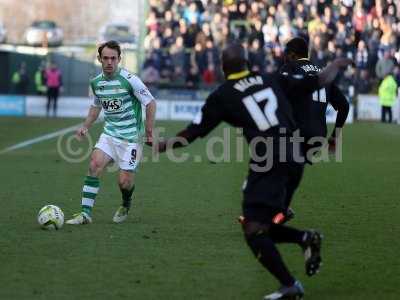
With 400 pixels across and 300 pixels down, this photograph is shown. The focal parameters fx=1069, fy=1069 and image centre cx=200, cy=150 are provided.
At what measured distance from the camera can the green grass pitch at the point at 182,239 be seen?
8055 millimetres

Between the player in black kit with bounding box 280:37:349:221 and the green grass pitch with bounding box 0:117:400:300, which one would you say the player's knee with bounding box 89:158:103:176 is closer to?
the green grass pitch with bounding box 0:117:400:300

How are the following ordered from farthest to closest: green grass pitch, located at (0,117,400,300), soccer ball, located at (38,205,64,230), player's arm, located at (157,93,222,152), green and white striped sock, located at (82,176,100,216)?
green and white striped sock, located at (82,176,100,216), soccer ball, located at (38,205,64,230), green grass pitch, located at (0,117,400,300), player's arm, located at (157,93,222,152)

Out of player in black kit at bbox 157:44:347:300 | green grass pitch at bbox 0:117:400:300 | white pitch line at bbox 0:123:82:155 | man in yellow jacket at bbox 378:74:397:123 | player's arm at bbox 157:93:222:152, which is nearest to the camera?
player in black kit at bbox 157:44:347:300

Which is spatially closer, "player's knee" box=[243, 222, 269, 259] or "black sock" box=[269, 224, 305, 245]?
"player's knee" box=[243, 222, 269, 259]

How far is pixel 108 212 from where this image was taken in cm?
1241

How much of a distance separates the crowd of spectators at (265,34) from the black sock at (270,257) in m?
28.2

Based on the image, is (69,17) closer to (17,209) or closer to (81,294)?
(17,209)

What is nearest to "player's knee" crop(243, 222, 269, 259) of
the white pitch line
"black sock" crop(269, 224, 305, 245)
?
"black sock" crop(269, 224, 305, 245)

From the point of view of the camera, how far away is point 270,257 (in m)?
7.47

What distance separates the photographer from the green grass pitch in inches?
317

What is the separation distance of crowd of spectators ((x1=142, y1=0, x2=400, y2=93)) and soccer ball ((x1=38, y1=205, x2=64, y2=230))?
25035 millimetres

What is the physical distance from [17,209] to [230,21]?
27.6m

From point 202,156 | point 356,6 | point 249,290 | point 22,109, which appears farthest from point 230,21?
point 249,290

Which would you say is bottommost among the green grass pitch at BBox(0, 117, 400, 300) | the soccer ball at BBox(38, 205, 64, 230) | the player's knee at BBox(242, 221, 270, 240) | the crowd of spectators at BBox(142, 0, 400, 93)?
the green grass pitch at BBox(0, 117, 400, 300)
